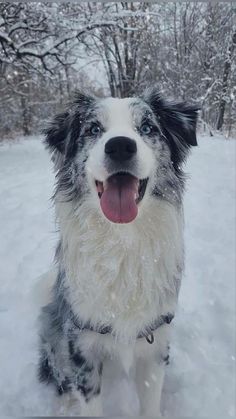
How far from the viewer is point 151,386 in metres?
2.45

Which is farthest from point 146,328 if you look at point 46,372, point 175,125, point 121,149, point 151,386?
point 175,125

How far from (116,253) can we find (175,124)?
3.39 ft

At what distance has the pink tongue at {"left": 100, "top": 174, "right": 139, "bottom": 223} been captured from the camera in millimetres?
2074

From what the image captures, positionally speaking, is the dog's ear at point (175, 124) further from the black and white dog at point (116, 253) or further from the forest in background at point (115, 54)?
the forest in background at point (115, 54)

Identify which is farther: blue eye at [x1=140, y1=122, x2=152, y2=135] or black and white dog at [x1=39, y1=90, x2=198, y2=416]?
blue eye at [x1=140, y1=122, x2=152, y2=135]

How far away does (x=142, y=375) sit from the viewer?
2.57 metres

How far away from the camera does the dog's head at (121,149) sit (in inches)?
81.1

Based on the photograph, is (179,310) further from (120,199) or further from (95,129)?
(95,129)

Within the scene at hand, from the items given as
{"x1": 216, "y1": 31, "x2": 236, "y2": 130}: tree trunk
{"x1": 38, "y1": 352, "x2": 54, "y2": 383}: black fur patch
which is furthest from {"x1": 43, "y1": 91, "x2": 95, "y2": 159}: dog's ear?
{"x1": 216, "y1": 31, "x2": 236, "y2": 130}: tree trunk

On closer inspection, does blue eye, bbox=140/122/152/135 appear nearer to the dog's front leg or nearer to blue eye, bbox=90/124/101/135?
blue eye, bbox=90/124/101/135

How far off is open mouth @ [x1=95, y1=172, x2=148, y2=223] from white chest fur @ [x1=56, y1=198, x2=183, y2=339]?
0.48 feet

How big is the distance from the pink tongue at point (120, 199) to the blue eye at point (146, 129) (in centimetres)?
40

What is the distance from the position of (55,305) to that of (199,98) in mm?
15836

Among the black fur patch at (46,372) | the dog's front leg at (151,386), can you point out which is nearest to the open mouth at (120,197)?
the dog's front leg at (151,386)
